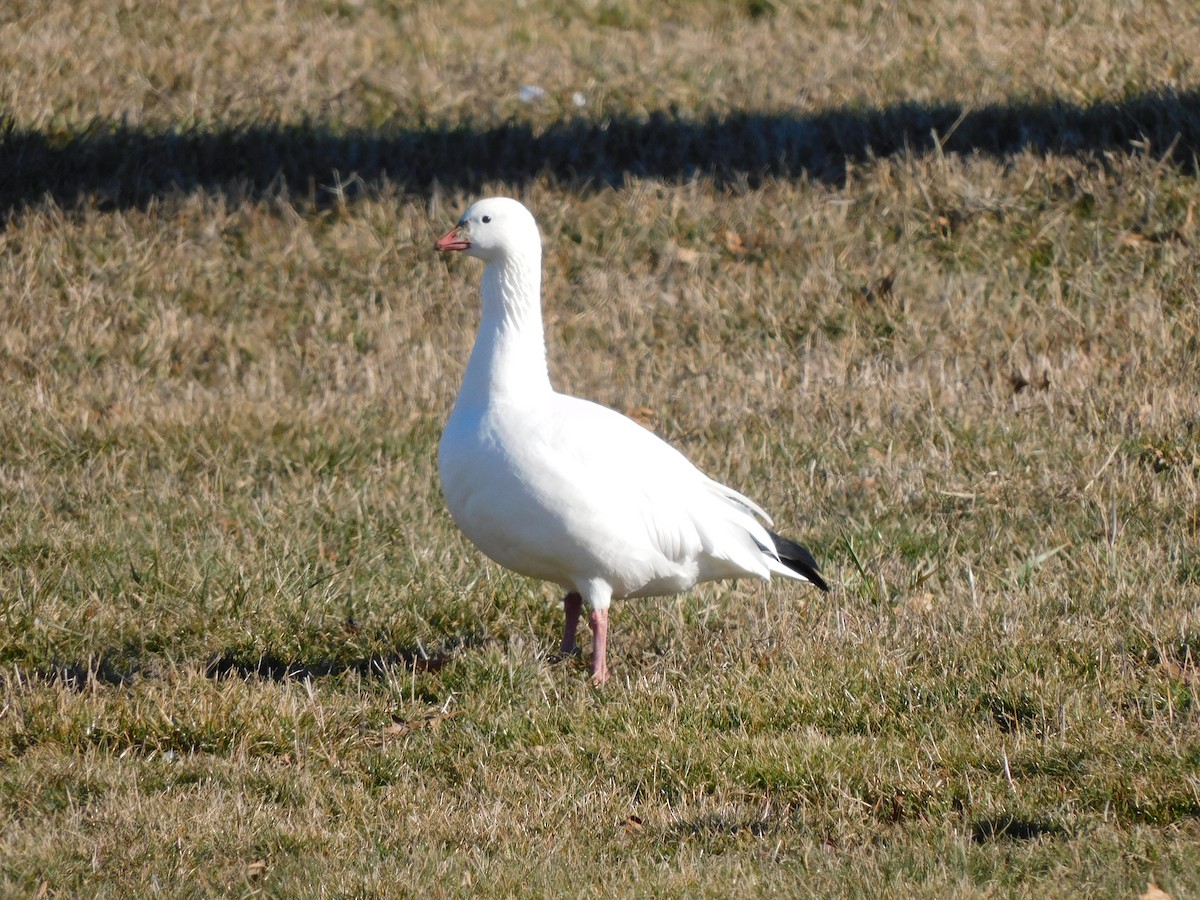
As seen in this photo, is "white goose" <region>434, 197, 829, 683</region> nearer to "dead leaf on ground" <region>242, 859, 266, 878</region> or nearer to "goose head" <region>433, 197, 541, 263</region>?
"goose head" <region>433, 197, 541, 263</region>

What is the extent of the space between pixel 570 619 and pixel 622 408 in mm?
2535

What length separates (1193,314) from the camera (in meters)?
7.90

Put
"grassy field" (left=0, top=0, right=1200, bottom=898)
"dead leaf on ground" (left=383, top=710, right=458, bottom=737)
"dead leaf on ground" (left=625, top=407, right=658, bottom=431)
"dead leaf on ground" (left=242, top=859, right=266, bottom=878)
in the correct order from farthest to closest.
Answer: "dead leaf on ground" (left=625, top=407, right=658, bottom=431) < "dead leaf on ground" (left=383, top=710, right=458, bottom=737) < "grassy field" (left=0, top=0, right=1200, bottom=898) < "dead leaf on ground" (left=242, top=859, right=266, bottom=878)

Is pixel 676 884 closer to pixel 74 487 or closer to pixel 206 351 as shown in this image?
pixel 74 487

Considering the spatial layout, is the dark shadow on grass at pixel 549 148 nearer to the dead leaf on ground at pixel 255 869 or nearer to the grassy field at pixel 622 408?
the grassy field at pixel 622 408

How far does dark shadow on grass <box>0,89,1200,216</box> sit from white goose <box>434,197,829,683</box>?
482 cm

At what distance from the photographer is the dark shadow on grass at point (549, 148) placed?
9.63 m

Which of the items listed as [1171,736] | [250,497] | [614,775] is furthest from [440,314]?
[1171,736]

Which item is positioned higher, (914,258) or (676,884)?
(914,258)

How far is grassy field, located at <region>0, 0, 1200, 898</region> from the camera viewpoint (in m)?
4.00

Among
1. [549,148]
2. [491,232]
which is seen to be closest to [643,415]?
[491,232]

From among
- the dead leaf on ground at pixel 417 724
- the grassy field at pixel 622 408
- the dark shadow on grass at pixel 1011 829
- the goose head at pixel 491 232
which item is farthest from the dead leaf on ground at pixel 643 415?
the dark shadow on grass at pixel 1011 829

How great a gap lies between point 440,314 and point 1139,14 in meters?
6.02

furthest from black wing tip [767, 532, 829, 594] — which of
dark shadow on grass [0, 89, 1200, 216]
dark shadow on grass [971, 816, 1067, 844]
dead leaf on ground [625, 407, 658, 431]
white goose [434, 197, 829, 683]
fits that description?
dark shadow on grass [0, 89, 1200, 216]
